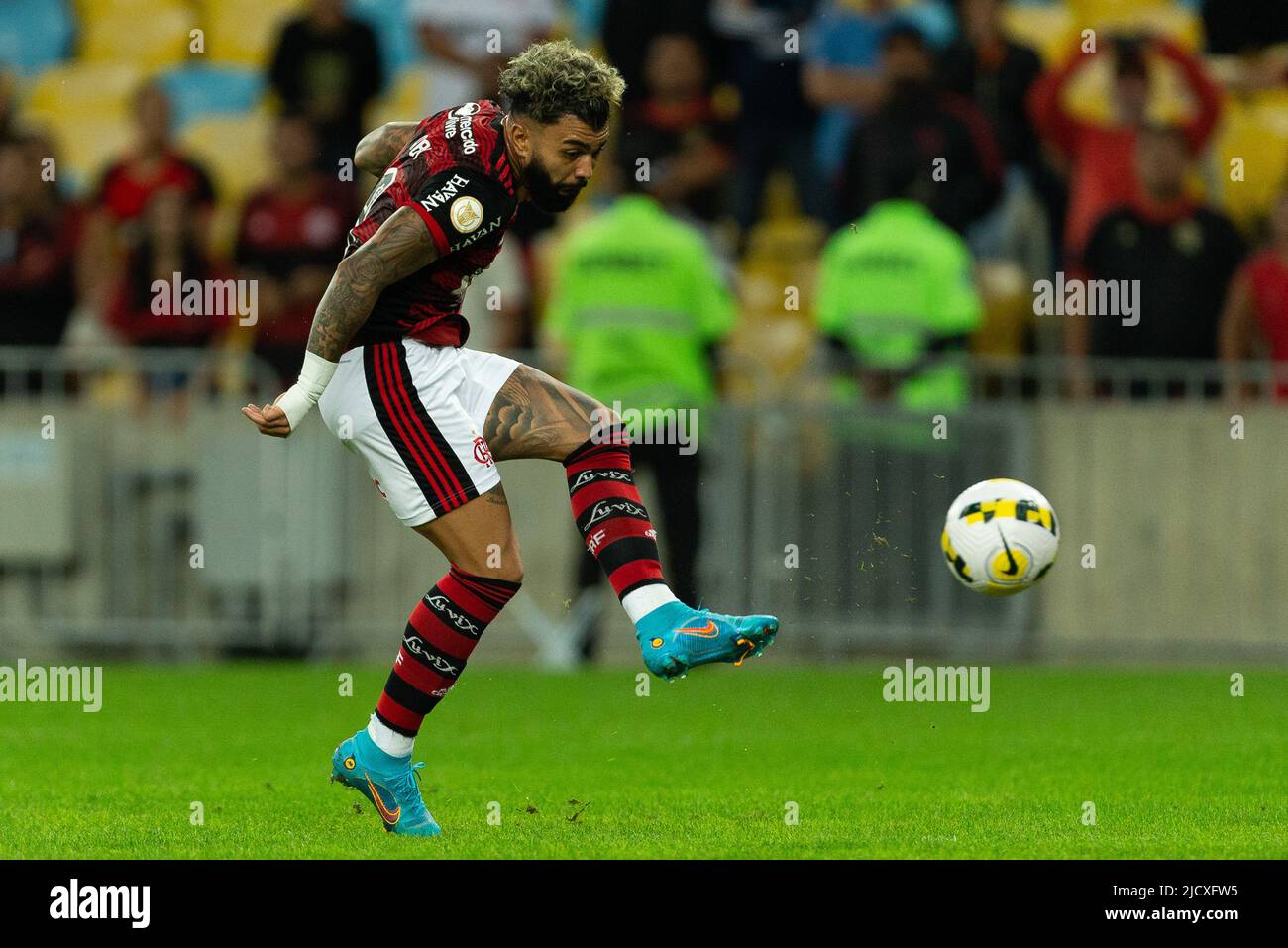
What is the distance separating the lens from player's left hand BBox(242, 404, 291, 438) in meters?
7.14

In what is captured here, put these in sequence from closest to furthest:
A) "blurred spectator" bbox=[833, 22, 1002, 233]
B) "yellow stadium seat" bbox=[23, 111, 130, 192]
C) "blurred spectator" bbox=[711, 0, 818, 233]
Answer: "blurred spectator" bbox=[833, 22, 1002, 233] → "blurred spectator" bbox=[711, 0, 818, 233] → "yellow stadium seat" bbox=[23, 111, 130, 192]

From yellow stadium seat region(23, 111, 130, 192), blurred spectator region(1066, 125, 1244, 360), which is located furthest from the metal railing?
yellow stadium seat region(23, 111, 130, 192)

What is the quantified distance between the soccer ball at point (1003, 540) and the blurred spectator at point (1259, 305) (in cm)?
647

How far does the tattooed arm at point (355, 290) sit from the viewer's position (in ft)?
23.7

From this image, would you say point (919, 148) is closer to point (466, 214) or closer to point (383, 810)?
point (466, 214)

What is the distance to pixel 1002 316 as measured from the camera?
1545 cm

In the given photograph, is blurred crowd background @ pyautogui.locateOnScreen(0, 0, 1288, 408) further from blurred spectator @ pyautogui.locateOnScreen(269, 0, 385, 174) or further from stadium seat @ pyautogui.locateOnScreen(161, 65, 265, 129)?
stadium seat @ pyautogui.locateOnScreen(161, 65, 265, 129)

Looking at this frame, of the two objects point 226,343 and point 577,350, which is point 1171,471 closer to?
point 577,350

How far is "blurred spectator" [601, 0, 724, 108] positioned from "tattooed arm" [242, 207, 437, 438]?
8896mm

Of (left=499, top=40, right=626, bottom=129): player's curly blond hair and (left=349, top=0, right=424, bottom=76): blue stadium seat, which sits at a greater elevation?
(left=349, top=0, right=424, bottom=76): blue stadium seat

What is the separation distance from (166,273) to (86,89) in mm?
3671

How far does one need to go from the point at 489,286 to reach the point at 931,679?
4.02 metres

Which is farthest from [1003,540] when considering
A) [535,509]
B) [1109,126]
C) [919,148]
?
[1109,126]

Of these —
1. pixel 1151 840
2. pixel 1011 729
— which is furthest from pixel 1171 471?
pixel 1151 840
